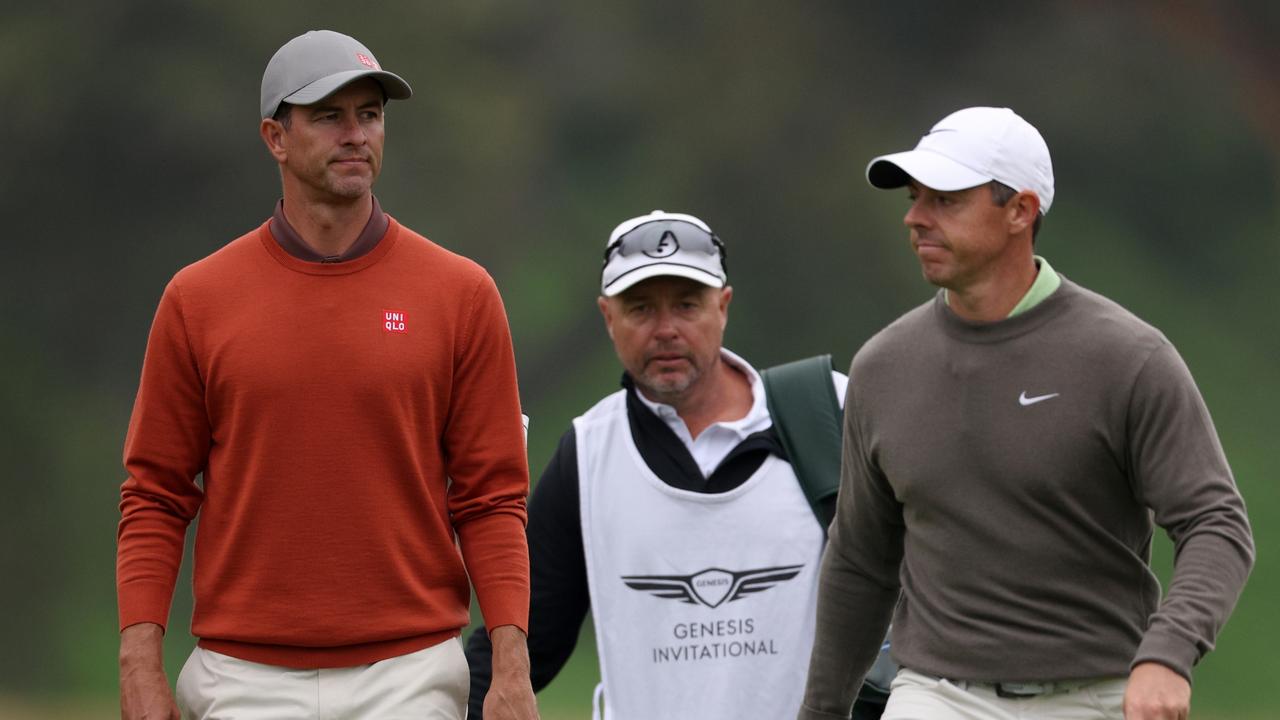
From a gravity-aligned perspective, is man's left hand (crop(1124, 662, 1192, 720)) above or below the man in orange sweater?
below

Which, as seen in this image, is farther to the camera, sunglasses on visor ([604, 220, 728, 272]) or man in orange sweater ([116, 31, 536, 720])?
sunglasses on visor ([604, 220, 728, 272])

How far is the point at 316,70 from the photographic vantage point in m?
4.11

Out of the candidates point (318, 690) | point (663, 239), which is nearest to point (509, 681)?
point (318, 690)

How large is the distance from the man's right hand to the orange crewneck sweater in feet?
Result: 0.12

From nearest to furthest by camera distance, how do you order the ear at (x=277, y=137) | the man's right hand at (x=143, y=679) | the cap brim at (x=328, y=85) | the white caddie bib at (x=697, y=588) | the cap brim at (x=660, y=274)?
the man's right hand at (x=143, y=679)
the cap brim at (x=328, y=85)
the ear at (x=277, y=137)
the white caddie bib at (x=697, y=588)
the cap brim at (x=660, y=274)

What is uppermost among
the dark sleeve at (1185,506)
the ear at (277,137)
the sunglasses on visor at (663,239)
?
the ear at (277,137)

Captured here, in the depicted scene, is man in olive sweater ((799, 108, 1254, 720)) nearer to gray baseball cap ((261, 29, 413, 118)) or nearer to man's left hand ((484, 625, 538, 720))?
man's left hand ((484, 625, 538, 720))

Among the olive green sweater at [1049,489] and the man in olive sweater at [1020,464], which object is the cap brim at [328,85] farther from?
the olive green sweater at [1049,489]

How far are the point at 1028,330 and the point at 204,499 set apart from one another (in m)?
1.74

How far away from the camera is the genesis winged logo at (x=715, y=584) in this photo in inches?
198

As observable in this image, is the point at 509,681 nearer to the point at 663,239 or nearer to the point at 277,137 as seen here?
the point at 277,137

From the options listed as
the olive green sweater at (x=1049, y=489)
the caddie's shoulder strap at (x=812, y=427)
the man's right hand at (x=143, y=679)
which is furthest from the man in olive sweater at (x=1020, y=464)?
the man's right hand at (x=143, y=679)

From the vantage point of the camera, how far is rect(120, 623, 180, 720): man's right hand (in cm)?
390

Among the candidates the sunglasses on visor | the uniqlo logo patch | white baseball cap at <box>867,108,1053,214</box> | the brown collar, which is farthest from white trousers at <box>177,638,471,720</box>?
the sunglasses on visor
